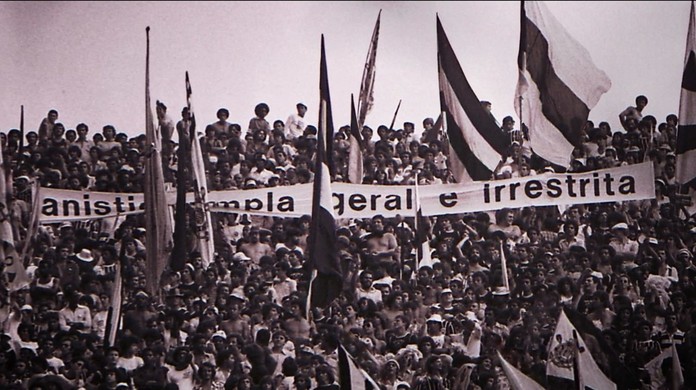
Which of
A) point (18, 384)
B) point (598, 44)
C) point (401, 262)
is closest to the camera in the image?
point (18, 384)

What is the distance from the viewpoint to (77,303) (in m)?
9.88

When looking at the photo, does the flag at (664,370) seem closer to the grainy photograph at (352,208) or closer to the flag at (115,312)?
the grainy photograph at (352,208)

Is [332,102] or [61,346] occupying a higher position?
[332,102]

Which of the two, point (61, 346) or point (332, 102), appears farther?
point (332, 102)

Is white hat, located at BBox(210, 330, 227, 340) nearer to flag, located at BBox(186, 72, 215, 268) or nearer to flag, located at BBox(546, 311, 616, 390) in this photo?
flag, located at BBox(186, 72, 215, 268)

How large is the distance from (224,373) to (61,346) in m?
1.17

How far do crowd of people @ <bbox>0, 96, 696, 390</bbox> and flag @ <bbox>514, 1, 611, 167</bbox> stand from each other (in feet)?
0.43

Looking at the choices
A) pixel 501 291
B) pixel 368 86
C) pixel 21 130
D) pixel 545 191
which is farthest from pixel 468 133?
pixel 21 130

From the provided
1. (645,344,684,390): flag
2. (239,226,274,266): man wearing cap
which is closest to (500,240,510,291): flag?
(645,344,684,390): flag

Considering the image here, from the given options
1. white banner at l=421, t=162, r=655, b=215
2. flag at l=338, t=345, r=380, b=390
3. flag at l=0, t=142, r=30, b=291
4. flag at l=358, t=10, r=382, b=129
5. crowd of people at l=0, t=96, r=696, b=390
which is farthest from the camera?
flag at l=358, t=10, r=382, b=129

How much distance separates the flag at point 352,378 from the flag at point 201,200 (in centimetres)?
133

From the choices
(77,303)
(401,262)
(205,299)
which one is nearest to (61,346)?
(77,303)

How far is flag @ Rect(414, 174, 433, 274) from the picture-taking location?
33.5 ft

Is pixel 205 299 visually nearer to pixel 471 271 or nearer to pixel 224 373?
pixel 224 373
